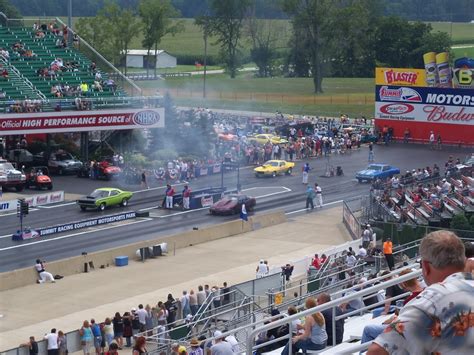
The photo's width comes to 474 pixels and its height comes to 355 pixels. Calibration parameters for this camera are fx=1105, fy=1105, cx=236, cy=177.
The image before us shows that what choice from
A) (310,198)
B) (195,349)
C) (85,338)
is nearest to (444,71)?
(310,198)

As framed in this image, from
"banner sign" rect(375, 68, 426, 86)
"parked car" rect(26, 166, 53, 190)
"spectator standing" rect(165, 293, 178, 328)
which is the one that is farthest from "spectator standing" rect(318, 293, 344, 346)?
"banner sign" rect(375, 68, 426, 86)

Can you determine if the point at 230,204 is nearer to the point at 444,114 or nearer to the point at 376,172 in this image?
the point at 376,172

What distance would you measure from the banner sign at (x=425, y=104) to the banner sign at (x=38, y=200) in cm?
2671

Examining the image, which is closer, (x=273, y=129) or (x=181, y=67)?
(x=273, y=129)

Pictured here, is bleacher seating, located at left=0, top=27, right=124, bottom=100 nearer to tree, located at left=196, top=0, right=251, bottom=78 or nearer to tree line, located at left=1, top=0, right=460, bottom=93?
tree line, located at left=1, top=0, right=460, bottom=93

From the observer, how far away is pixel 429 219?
146ft

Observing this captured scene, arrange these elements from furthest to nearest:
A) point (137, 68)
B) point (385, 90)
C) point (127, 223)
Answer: point (137, 68), point (385, 90), point (127, 223)

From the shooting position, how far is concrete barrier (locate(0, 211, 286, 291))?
115 feet

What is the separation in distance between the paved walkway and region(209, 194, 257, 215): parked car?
293 cm

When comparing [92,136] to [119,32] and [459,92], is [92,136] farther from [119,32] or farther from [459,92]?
[119,32]

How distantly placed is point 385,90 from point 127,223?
2916cm

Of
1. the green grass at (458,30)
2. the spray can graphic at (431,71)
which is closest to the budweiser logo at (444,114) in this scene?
the spray can graphic at (431,71)

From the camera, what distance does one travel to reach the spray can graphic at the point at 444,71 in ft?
226

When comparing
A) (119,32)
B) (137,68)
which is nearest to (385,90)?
(119,32)
